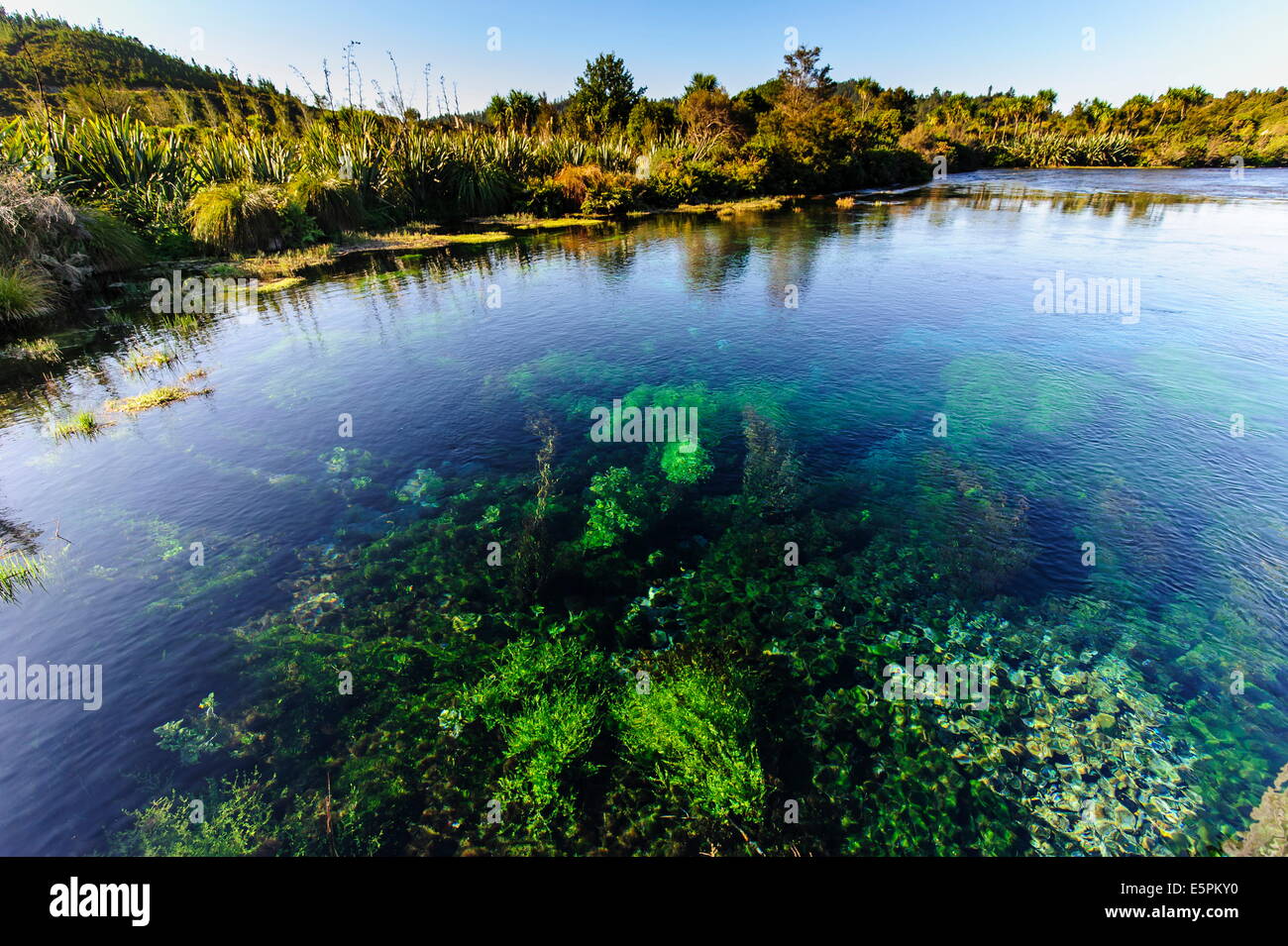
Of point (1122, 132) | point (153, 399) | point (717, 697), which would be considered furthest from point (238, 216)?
point (1122, 132)

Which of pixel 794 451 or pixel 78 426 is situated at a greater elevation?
pixel 78 426

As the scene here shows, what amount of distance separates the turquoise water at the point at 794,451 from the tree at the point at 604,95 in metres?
79.9

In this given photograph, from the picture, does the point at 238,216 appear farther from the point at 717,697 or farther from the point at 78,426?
the point at 717,697

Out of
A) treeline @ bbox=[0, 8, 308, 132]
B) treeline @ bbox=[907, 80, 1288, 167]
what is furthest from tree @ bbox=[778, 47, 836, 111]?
treeline @ bbox=[0, 8, 308, 132]

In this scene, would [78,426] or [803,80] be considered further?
[803,80]

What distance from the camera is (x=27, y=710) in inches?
301

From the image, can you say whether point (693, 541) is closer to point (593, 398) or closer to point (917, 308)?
point (593, 398)

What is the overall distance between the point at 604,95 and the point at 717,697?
115268 mm

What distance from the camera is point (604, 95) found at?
94.7 meters

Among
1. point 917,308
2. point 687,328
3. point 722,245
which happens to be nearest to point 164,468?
point 687,328

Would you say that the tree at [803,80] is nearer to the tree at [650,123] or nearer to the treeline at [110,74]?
the tree at [650,123]

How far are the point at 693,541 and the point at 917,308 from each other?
2097cm

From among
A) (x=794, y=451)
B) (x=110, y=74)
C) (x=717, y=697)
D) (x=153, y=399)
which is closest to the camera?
(x=717, y=697)

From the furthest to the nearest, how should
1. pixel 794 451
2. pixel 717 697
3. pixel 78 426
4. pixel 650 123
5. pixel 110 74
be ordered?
pixel 110 74
pixel 650 123
pixel 78 426
pixel 794 451
pixel 717 697
